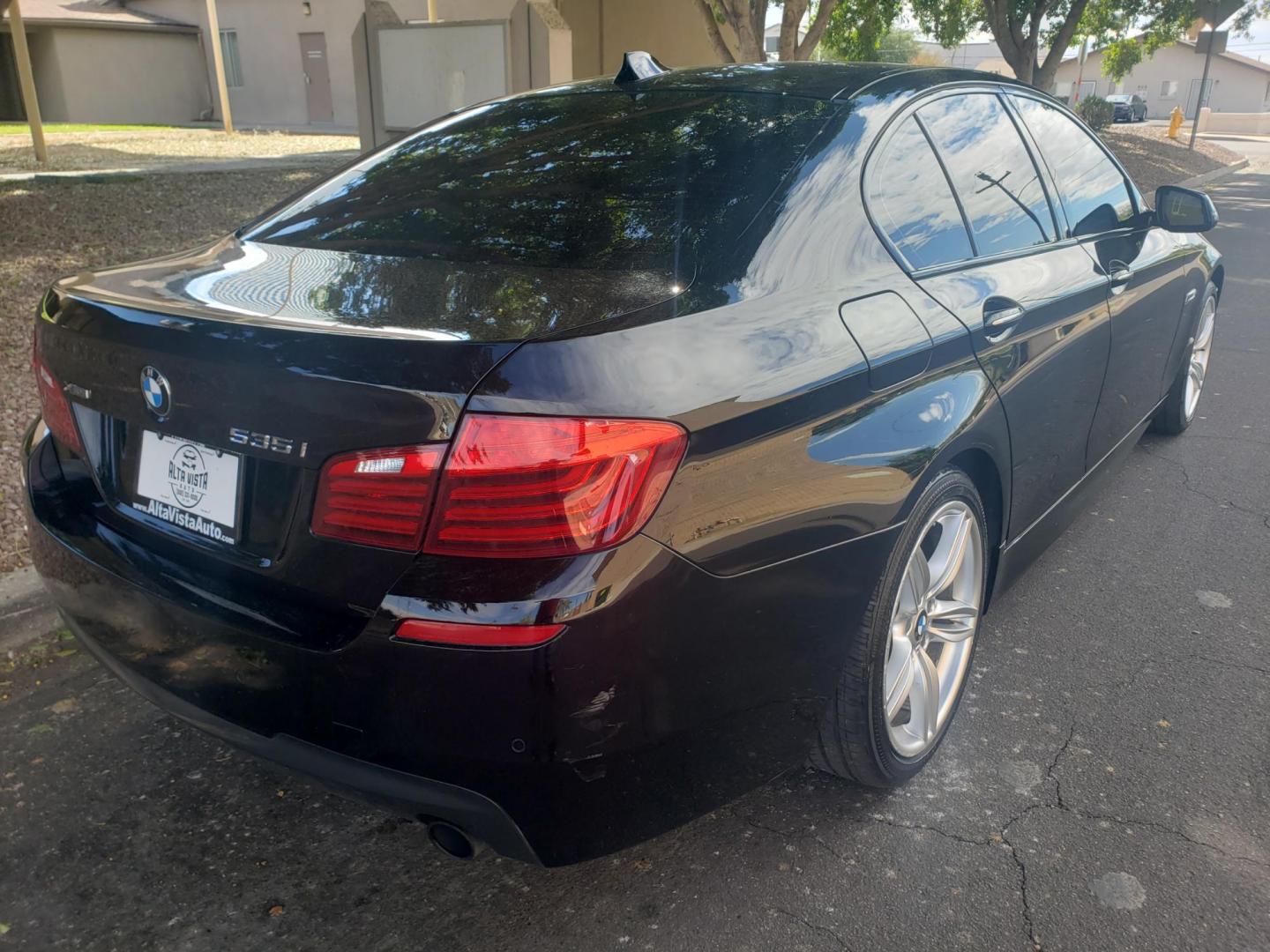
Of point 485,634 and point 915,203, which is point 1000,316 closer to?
point 915,203

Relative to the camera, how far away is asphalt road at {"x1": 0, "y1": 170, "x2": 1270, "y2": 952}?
2125 millimetres

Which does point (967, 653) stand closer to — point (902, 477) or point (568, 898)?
point (902, 477)

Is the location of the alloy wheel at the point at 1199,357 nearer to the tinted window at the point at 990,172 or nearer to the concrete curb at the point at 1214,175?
the tinted window at the point at 990,172

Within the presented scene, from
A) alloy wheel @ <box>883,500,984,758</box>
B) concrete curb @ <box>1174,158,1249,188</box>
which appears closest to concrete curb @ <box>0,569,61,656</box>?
alloy wheel @ <box>883,500,984,758</box>

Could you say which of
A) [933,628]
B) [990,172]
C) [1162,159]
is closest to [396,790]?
[933,628]

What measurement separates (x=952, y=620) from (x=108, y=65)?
3275cm

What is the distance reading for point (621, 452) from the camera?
166 centimetres

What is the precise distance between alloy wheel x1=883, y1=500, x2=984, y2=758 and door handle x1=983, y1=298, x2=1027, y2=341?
0.44 meters

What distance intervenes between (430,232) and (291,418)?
2.59 ft

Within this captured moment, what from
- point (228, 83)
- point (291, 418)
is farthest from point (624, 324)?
point (228, 83)

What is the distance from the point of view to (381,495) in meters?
1.68

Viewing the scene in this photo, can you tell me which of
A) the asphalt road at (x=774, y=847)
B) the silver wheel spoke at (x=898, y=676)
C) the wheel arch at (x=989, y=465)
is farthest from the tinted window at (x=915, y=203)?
the asphalt road at (x=774, y=847)

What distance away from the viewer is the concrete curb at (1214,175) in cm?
1869

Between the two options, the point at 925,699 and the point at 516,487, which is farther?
the point at 925,699
